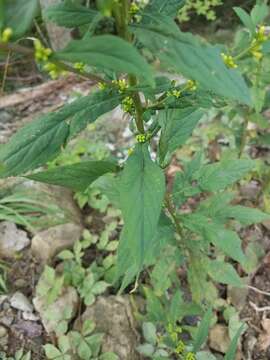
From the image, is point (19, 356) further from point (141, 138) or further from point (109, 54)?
point (109, 54)

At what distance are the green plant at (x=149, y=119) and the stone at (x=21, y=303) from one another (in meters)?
0.74

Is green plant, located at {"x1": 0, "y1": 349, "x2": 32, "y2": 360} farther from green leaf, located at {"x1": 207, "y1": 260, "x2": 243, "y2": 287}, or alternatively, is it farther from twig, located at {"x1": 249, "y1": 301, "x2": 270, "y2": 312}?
twig, located at {"x1": 249, "y1": 301, "x2": 270, "y2": 312}

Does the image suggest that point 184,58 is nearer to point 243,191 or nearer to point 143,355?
point 143,355

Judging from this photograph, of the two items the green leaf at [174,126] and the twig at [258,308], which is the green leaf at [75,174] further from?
the twig at [258,308]

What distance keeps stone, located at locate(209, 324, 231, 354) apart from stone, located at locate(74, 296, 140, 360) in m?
0.37

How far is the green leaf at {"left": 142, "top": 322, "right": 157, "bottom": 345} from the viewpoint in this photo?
2.19 metres

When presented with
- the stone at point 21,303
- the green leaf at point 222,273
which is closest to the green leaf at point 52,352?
the stone at point 21,303

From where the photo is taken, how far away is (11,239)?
2678mm

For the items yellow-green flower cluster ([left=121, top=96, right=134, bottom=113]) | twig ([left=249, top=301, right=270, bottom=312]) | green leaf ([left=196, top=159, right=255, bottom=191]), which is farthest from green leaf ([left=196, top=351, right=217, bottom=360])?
yellow-green flower cluster ([left=121, top=96, right=134, bottom=113])

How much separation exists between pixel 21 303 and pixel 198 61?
6.01ft

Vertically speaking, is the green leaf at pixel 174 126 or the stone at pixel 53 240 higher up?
the green leaf at pixel 174 126

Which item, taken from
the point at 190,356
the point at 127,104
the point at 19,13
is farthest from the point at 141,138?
the point at 190,356

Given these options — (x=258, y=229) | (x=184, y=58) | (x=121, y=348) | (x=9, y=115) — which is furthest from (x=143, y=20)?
(x=9, y=115)

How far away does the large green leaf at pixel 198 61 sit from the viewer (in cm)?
95
